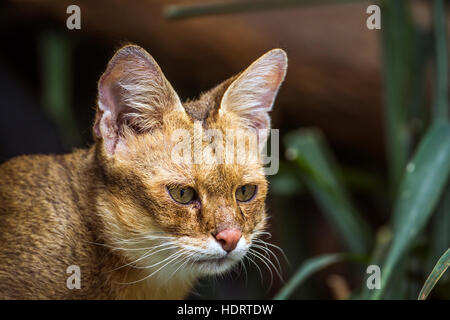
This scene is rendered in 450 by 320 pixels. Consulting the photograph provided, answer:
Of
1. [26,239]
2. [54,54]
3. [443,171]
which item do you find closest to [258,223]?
[26,239]

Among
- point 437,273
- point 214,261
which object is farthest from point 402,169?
point 214,261

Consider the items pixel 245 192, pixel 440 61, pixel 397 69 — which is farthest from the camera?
pixel 397 69

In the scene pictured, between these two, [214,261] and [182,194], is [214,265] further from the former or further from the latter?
A: [182,194]

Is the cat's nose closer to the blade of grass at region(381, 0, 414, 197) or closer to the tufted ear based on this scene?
the tufted ear

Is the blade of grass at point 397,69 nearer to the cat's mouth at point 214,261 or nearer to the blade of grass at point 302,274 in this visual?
the blade of grass at point 302,274

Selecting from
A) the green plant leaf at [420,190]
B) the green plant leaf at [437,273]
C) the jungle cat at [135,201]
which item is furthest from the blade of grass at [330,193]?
the green plant leaf at [437,273]

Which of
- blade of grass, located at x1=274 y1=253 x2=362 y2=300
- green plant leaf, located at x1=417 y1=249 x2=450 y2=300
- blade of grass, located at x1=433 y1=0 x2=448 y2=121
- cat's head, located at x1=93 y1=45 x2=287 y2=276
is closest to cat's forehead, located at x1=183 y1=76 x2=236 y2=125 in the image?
cat's head, located at x1=93 y1=45 x2=287 y2=276
